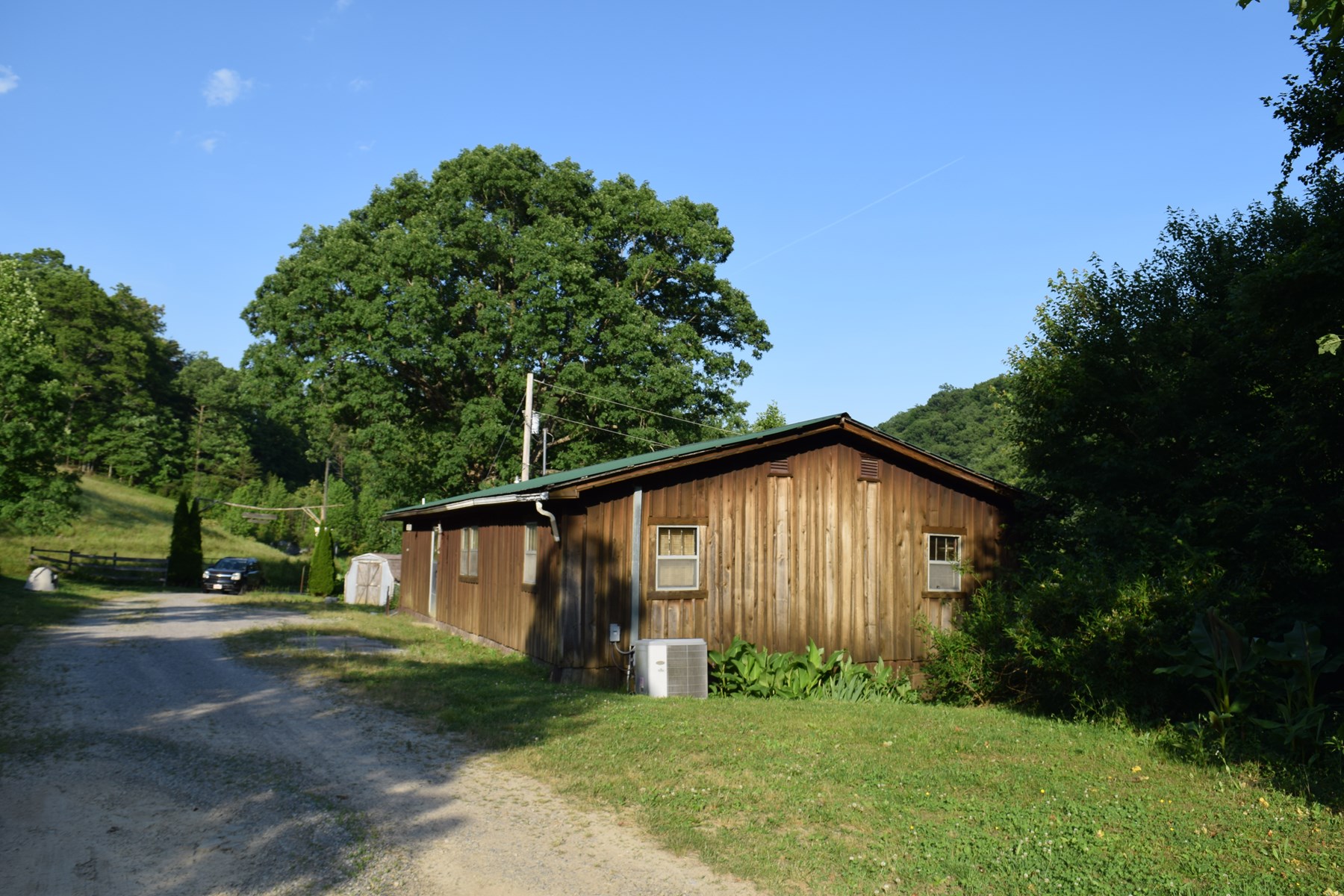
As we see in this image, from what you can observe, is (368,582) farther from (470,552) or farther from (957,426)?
(957,426)

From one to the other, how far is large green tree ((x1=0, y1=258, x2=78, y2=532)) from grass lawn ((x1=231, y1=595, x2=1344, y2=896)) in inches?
986

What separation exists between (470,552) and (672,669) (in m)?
8.15

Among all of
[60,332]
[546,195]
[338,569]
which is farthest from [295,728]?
[60,332]

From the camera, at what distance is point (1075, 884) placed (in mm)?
5457

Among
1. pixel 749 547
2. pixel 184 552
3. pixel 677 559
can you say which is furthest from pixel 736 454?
pixel 184 552

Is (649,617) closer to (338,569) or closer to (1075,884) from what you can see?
(1075,884)

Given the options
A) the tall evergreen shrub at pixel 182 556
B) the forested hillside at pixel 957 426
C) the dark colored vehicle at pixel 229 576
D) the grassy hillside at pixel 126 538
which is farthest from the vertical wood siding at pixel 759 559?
the forested hillside at pixel 957 426

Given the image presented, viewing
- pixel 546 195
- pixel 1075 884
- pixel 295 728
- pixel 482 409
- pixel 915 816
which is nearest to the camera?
pixel 1075 884

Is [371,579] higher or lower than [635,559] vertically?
lower

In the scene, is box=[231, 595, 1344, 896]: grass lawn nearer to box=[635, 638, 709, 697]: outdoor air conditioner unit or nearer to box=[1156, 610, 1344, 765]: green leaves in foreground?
box=[1156, 610, 1344, 765]: green leaves in foreground

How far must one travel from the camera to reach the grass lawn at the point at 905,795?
567 centimetres

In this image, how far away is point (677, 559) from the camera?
47.5 feet

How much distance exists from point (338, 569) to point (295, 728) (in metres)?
41.1

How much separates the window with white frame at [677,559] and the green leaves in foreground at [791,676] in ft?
4.01
